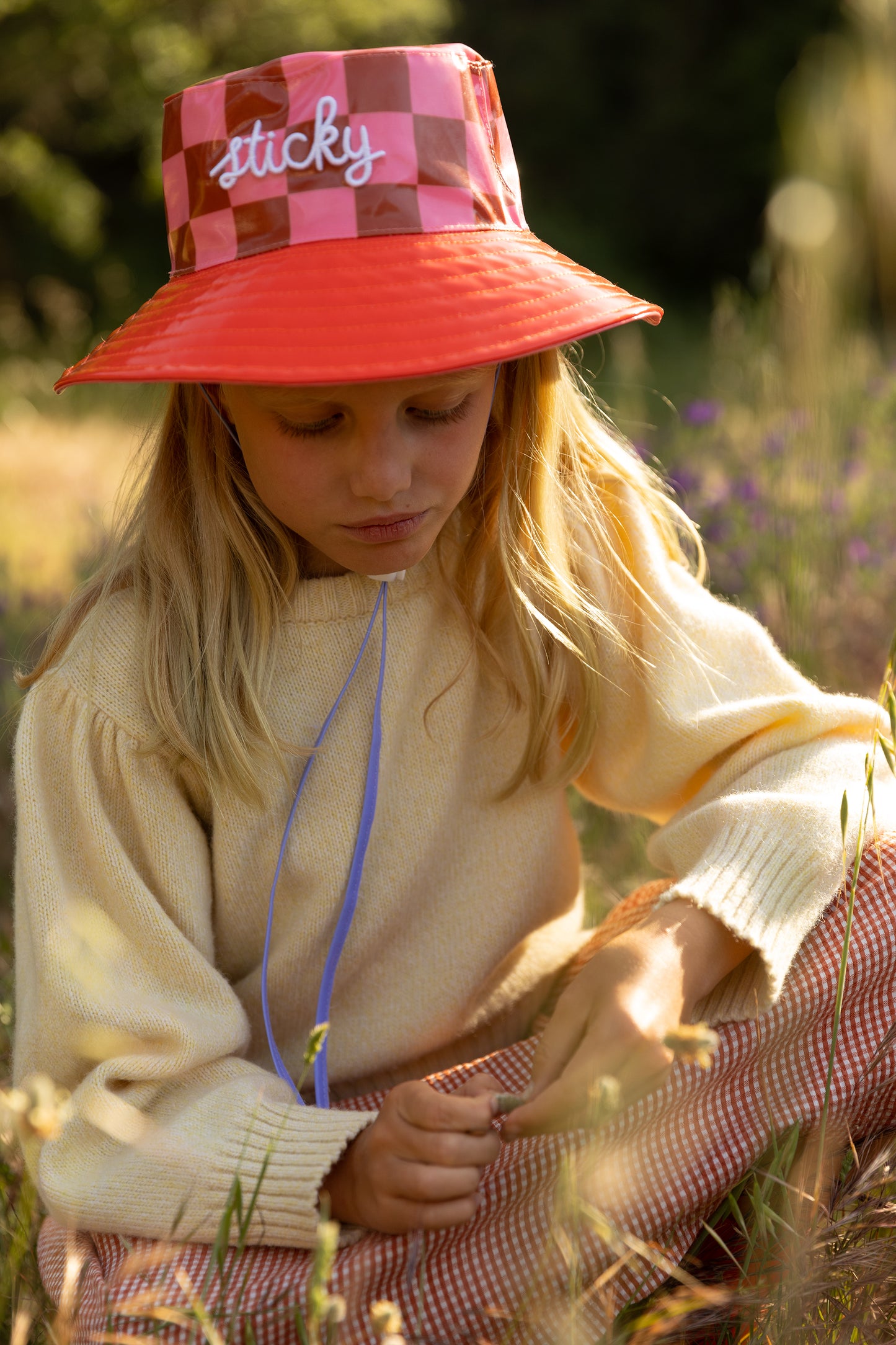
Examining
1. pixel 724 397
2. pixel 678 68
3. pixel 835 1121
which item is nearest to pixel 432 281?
pixel 835 1121

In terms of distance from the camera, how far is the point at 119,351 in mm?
1205

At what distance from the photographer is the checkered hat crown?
1.17 meters

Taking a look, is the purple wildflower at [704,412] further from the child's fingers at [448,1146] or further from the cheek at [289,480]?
the child's fingers at [448,1146]

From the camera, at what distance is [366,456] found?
4.04ft

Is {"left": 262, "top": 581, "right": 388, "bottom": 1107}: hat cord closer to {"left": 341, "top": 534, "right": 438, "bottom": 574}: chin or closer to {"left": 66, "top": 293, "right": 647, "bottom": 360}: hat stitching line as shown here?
{"left": 341, "top": 534, "right": 438, "bottom": 574}: chin

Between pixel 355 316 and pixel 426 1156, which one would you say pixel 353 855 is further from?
pixel 355 316

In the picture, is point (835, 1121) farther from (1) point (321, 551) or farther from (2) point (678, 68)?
(2) point (678, 68)

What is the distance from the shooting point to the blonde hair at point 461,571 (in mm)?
1410

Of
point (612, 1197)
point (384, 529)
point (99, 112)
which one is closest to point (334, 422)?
point (384, 529)

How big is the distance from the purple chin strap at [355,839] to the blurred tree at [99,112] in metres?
7.64

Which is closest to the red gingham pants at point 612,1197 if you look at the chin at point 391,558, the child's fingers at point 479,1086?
the child's fingers at point 479,1086

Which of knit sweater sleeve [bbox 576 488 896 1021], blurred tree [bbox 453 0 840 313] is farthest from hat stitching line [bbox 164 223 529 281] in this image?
blurred tree [bbox 453 0 840 313]

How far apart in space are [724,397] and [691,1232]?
2597mm

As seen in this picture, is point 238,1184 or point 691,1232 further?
point 691,1232
